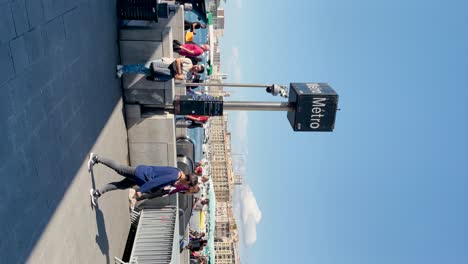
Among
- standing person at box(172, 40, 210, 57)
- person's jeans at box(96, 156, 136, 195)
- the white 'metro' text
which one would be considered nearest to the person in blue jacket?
person's jeans at box(96, 156, 136, 195)

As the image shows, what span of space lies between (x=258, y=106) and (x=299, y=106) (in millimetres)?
1163

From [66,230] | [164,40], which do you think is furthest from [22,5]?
[164,40]

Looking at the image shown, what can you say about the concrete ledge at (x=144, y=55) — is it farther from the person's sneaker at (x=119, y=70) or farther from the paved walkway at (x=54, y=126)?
the paved walkway at (x=54, y=126)

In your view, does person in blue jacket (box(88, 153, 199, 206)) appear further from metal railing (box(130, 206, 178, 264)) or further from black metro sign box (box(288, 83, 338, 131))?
black metro sign box (box(288, 83, 338, 131))

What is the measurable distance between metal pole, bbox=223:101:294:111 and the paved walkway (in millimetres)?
2930

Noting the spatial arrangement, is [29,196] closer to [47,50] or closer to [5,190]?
[5,190]

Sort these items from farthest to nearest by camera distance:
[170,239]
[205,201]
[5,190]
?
[205,201] < [170,239] < [5,190]

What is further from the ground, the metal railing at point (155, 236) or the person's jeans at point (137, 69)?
the person's jeans at point (137, 69)

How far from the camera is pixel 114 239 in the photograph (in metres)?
10.0

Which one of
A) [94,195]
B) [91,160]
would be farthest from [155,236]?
[91,160]

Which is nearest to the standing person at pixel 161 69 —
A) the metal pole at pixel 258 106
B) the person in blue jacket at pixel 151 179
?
the metal pole at pixel 258 106

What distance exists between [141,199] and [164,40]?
423cm

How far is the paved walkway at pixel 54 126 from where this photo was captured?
502cm

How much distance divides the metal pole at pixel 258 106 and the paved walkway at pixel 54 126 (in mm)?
2930
